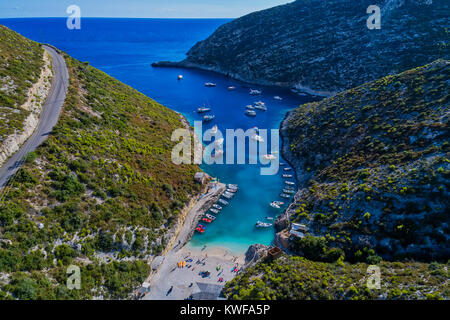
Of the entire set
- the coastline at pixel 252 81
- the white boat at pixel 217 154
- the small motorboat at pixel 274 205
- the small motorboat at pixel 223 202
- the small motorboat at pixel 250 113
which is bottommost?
the small motorboat at pixel 274 205

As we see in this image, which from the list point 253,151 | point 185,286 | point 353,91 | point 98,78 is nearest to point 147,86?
point 98,78

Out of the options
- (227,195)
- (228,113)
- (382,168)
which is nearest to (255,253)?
(227,195)

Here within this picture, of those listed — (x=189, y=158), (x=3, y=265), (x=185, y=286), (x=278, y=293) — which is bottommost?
(x=185, y=286)

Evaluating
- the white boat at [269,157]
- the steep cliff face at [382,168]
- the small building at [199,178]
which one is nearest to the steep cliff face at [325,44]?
the steep cliff face at [382,168]

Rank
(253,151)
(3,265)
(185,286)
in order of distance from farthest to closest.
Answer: (253,151)
(185,286)
(3,265)

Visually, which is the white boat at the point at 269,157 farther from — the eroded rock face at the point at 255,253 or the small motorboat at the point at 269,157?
the eroded rock face at the point at 255,253

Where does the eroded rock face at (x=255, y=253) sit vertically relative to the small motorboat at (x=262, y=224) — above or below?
below

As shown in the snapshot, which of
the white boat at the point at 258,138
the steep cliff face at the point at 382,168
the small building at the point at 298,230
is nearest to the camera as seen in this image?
the steep cliff face at the point at 382,168
